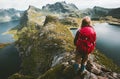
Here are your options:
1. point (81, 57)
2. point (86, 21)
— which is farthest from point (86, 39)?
point (81, 57)

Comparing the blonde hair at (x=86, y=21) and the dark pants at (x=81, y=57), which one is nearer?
the blonde hair at (x=86, y=21)

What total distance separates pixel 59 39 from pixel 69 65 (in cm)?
10994

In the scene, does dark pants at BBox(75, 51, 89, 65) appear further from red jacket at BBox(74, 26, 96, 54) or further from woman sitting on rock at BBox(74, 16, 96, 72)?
red jacket at BBox(74, 26, 96, 54)

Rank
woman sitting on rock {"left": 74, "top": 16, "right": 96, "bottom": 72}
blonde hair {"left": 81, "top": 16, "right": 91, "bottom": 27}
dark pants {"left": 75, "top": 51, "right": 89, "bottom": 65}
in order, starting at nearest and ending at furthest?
blonde hair {"left": 81, "top": 16, "right": 91, "bottom": 27}, woman sitting on rock {"left": 74, "top": 16, "right": 96, "bottom": 72}, dark pants {"left": 75, "top": 51, "right": 89, "bottom": 65}

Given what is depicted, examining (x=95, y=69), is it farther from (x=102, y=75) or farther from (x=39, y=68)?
(x=39, y=68)

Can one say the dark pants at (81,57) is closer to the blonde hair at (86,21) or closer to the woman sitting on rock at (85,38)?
the woman sitting on rock at (85,38)

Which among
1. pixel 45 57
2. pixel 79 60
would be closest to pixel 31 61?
pixel 45 57

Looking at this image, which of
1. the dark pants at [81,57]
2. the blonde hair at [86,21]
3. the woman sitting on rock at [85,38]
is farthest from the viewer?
the dark pants at [81,57]

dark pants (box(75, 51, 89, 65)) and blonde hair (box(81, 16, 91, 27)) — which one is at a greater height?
blonde hair (box(81, 16, 91, 27))

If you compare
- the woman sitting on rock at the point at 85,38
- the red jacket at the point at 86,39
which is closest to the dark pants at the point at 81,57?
the woman sitting on rock at the point at 85,38

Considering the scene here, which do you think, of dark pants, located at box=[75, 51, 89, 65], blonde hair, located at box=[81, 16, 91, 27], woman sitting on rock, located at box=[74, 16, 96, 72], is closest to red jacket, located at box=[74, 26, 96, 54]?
woman sitting on rock, located at box=[74, 16, 96, 72]

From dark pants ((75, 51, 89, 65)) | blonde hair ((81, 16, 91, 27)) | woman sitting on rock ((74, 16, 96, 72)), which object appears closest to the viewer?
blonde hair ((81, 16, 91, 27))

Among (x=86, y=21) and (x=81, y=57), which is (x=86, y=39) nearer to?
(x=86, y=21)

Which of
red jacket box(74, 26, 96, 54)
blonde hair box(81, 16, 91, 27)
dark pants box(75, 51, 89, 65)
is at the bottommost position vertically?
dark pants box(75, 51, 89, 65)
